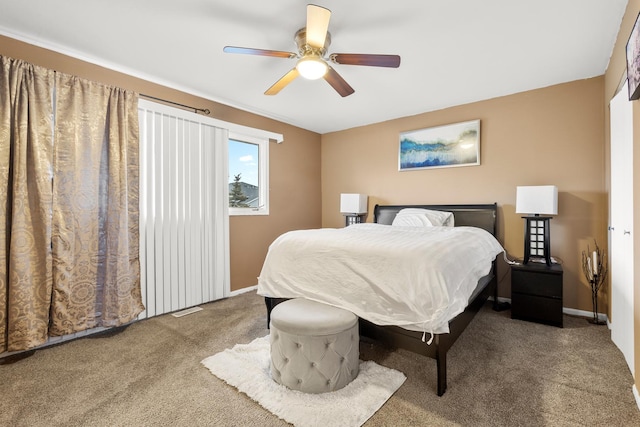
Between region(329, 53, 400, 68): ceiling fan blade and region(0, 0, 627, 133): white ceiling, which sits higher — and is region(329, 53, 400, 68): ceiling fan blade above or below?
below

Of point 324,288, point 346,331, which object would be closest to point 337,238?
point 324,288

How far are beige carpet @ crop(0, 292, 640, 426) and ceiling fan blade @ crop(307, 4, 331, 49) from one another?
2.30m

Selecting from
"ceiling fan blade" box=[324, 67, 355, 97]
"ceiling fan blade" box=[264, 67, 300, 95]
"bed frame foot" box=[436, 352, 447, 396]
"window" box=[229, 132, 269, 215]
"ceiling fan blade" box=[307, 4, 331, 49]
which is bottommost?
"bed frame foot" box=[436, 352, 447, 396]

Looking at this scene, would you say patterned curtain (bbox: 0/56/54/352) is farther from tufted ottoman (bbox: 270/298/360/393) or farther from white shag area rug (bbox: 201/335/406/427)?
tufted ottoman (bbox: 270/298/360/393)

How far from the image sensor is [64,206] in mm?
2447

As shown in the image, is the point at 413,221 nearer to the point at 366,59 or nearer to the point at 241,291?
the point at 366,59

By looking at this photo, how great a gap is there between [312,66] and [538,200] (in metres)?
2.61

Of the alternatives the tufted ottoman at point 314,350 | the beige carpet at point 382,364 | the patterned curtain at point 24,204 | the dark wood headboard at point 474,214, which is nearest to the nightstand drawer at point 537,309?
the beige carpet at point 382,364

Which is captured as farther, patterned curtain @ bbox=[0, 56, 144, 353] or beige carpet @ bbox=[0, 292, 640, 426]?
patterned curtain @ bbox=[0, 56, 144, 353]

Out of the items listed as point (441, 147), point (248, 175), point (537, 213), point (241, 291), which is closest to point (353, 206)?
point (441, 147)

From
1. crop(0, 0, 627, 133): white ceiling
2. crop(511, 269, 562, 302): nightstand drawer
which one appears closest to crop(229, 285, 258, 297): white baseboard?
crop(0, 0, 627, 133): white ceiling

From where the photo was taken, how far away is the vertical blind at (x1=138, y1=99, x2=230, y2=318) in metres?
3.06

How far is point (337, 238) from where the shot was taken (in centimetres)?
253

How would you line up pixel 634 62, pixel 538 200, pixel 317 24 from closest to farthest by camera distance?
pixel 634 62 < pixel 317 24 < pixel 538 200
